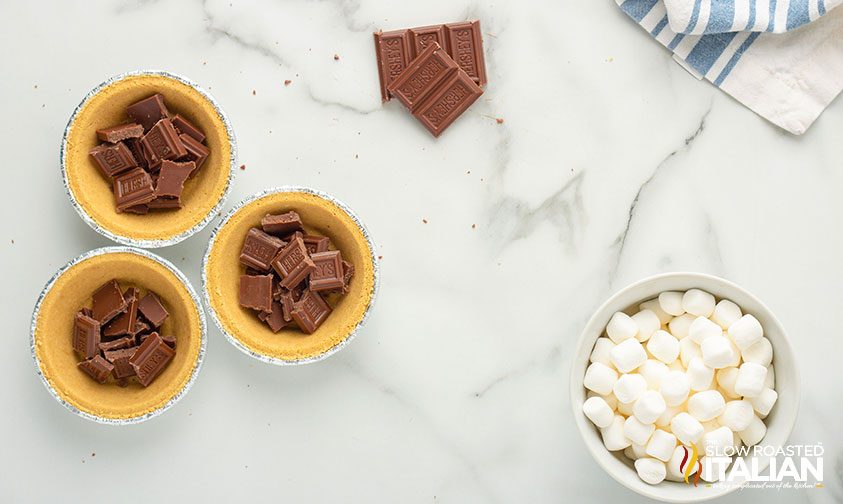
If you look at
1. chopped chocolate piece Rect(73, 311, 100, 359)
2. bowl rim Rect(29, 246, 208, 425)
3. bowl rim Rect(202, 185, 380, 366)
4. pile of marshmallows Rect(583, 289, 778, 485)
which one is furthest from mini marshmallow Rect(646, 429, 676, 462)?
chopped chocolate piece Rect(73, 311, 100, 359)

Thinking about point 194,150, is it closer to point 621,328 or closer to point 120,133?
point 120,133

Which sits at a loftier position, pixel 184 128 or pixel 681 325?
pixel 184 128

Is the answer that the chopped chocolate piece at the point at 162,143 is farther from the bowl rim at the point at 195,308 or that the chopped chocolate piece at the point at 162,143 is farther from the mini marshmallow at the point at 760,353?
the mini marshmallow at the point at 760,353

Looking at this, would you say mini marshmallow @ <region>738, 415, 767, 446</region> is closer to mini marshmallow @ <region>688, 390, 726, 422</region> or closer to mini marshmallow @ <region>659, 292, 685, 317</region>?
mini marshmallow @ <region>688, 390, 726, 422</region>

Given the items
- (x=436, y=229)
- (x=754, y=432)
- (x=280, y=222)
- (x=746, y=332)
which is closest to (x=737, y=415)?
(x=754, y=432)

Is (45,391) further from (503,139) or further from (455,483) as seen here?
(503,139)

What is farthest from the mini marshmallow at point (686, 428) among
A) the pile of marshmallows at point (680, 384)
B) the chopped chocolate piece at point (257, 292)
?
the chopped chocolate piece at point (257, 292)
